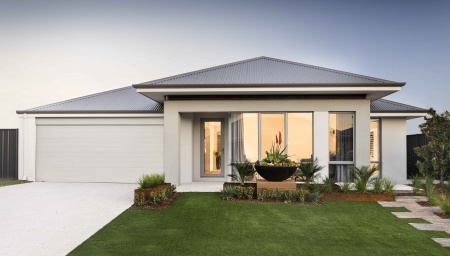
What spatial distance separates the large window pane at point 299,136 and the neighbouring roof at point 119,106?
3.18 metres

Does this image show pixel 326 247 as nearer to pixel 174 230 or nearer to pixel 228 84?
pixel 174 230

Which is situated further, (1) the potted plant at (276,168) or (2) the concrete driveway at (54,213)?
(1) the potted plant at (276,168)

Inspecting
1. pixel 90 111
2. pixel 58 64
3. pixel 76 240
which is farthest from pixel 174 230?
pixel 58 64

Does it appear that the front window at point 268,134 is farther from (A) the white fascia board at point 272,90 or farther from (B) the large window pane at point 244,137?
(A) the white fascia board at point 272,90

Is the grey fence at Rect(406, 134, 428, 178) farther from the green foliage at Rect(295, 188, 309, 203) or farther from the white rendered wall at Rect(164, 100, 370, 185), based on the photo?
the green foliage at Rect(295, 188, 309, 203)

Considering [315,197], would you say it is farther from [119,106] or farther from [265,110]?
[119,106]

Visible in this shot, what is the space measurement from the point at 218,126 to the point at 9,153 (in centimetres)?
941

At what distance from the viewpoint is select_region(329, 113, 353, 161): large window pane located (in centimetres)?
1230

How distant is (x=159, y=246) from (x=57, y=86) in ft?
64.9

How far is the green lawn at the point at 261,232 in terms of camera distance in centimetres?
545

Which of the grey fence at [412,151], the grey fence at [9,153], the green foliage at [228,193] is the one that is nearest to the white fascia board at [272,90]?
the green foliage at [228,193]

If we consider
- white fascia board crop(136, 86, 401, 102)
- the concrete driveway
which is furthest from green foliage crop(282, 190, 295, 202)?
the concrete driveway

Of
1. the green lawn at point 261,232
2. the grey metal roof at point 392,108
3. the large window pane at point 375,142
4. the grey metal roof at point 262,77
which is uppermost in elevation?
the grey metal roof at point 262,77

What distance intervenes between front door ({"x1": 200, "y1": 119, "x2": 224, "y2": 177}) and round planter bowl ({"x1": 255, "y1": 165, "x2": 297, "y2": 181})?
176 inches
